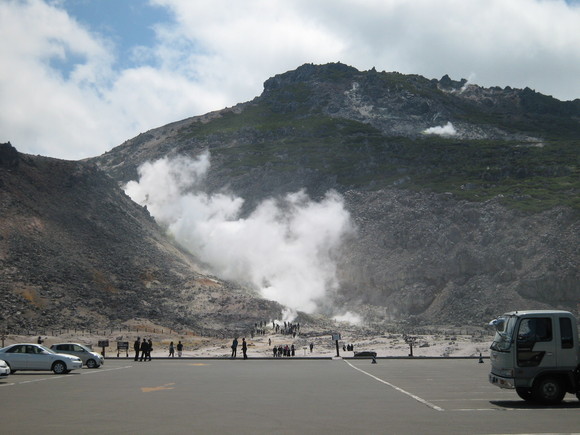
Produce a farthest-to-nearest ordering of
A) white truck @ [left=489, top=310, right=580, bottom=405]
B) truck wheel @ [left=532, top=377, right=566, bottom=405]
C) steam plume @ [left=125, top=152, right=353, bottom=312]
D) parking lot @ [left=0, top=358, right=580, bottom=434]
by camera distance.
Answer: steam plume @ [left=125, top=152, right=353, bottom=312] → truck wheel @ [left=532, top=377, right=566, bottom=405] → white truck @ [left=489, top=310, right=580, bottom=405] → parking lot @ [left=0, top=358, right=580, bottom=434]

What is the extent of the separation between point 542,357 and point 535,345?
→ 1.23 ft

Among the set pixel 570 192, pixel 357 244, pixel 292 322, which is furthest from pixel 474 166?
pixel 292 322

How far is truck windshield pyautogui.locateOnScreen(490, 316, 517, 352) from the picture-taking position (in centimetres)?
1869

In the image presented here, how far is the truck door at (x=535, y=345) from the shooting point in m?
18.3

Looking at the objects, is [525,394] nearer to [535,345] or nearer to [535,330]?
[535,345]

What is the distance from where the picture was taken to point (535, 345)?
18375 mm

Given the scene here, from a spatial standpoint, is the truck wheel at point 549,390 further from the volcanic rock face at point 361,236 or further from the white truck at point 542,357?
the volcanic rock face at point 361,236

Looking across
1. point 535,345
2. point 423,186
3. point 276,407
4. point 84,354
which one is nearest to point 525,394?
point 535,345

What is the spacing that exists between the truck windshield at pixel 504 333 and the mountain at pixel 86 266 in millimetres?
65543

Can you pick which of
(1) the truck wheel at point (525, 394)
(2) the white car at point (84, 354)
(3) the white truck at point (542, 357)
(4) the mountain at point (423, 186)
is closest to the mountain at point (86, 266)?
(4) the mountain at point (423, 186)

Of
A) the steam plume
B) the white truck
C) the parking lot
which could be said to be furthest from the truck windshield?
the steam plume

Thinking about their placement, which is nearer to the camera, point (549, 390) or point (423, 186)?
point (549, 390)

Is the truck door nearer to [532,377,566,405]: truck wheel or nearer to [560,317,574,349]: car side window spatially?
[560,317,574,349]: car side window

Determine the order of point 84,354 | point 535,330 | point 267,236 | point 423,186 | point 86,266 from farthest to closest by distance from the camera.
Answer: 1. point 423,186
2. point 267,236
3. point 86,266
4. point 84,354
5. point 535,330
